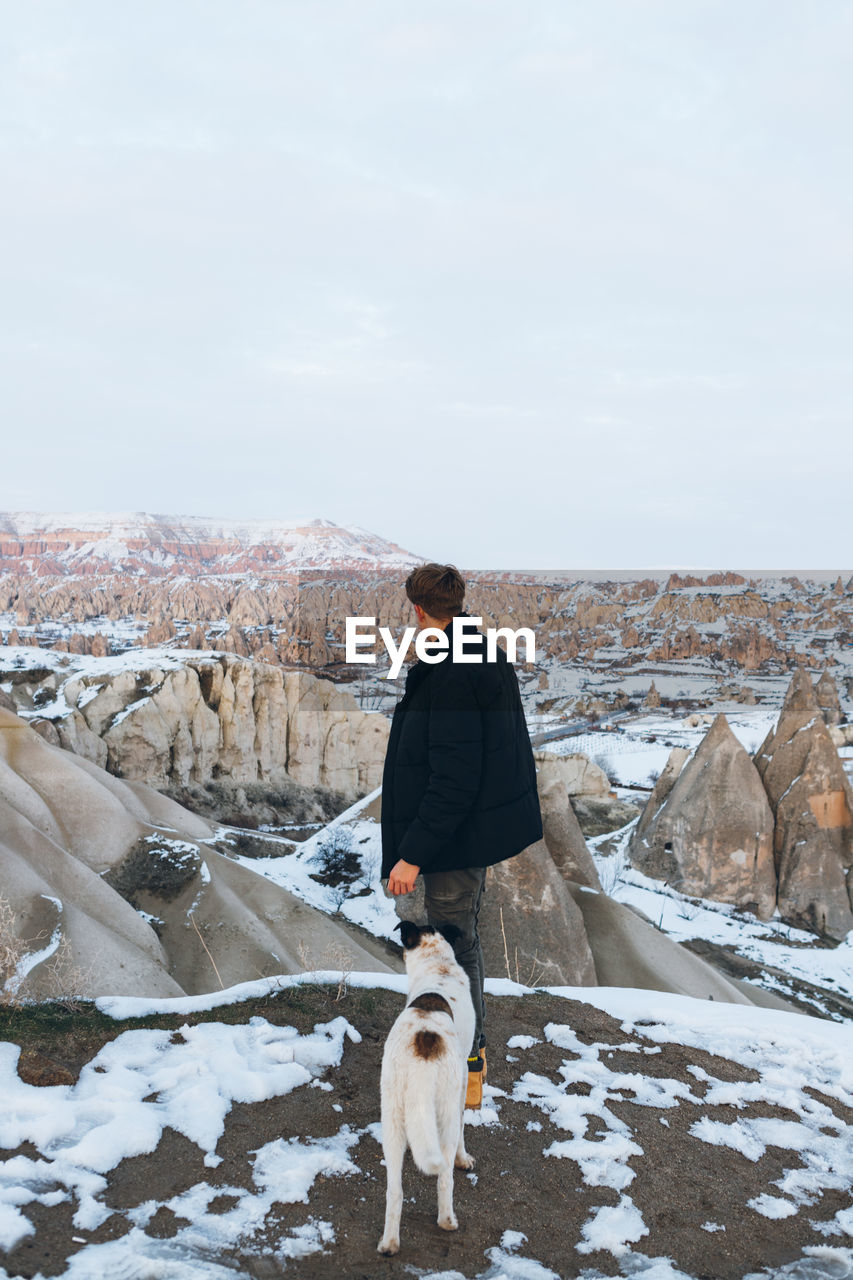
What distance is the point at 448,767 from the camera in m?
3.43

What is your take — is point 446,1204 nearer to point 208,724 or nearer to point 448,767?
point 448,767

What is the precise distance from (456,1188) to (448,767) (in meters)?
1.72

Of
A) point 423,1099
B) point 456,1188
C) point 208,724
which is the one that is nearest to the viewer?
point 423,1099

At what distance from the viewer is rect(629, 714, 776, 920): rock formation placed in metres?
25.0

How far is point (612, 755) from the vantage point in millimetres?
58250

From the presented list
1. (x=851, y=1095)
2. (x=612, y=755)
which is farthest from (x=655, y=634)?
(x=851, y=1095)

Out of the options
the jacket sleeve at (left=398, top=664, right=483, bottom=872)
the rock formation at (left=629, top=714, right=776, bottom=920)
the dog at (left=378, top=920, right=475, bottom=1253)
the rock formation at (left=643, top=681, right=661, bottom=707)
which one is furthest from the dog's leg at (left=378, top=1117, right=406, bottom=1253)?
the rock formation at (left=643, top=681, right=661, bottom=707)

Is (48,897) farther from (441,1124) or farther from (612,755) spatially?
(612,755)

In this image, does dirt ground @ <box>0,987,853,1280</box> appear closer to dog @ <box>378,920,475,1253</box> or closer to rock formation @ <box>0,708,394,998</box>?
dog @ <box>378,920,475,1253</box>

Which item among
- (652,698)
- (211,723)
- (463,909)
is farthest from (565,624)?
(463,909)

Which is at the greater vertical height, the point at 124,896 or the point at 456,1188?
the point at 456,1188

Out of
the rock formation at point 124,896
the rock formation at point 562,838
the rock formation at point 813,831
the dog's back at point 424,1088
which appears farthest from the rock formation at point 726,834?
the dog's back at point 424,1088

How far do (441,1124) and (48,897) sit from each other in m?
12.1

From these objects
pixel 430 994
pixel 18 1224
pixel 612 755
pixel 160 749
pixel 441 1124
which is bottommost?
pixel 612 755
